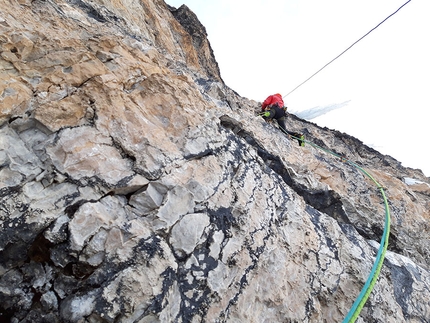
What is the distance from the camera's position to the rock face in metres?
1.56

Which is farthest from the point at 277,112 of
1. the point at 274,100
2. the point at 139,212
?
the point at 139,212

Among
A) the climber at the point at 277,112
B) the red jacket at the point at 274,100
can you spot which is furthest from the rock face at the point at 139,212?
the red jacket at the point at 274,100

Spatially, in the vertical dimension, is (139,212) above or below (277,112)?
below

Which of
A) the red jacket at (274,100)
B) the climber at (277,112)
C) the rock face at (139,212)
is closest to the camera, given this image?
the rock face at (139,212)

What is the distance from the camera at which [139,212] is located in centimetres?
183

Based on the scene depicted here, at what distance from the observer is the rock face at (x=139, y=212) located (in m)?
1.56

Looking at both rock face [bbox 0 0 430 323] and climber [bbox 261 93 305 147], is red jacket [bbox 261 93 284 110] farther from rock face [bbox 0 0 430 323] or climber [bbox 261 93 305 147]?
rock face [bbox 0 0 430 323]

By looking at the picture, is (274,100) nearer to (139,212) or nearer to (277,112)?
(277,112)

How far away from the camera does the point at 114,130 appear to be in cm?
201

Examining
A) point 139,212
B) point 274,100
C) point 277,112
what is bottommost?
point 139,212

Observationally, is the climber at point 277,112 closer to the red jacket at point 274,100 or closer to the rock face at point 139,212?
the red jacket at point 274,100

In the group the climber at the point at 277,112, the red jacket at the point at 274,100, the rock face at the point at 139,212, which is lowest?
the rock face at the point at 139,212

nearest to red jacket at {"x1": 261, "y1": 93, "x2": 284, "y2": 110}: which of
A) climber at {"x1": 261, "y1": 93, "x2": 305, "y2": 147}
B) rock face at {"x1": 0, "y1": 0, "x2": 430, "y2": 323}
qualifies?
climber at {"x1": 261, "y1": 93, "x2": 305, "y2": 147}

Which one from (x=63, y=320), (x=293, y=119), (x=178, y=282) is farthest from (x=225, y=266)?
(x=293, y=119)
